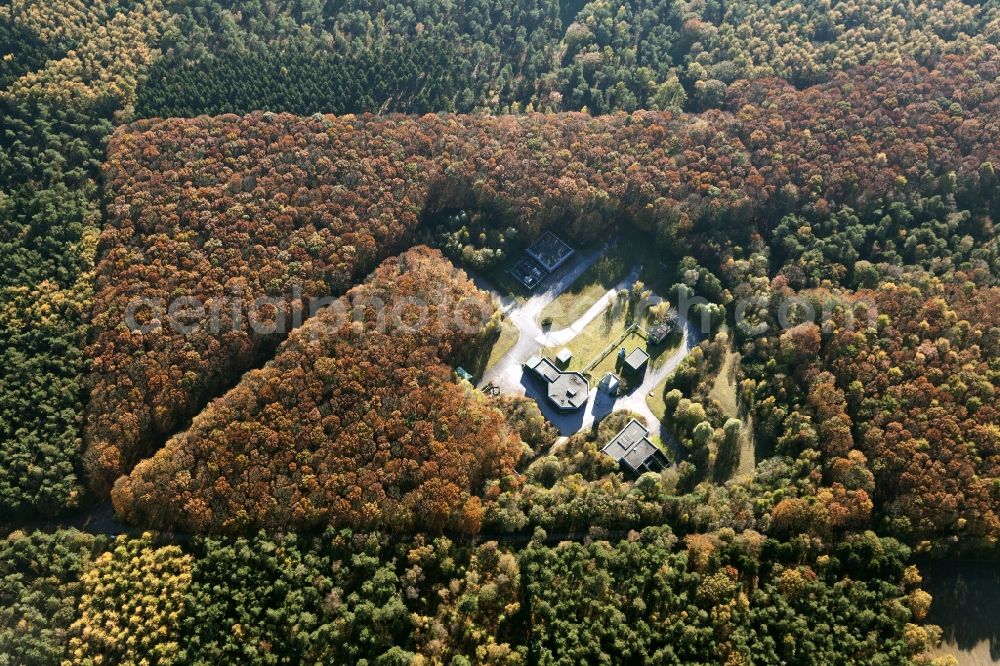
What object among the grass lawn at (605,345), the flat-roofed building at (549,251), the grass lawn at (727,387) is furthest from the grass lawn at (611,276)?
the grass lawn at (727,387)

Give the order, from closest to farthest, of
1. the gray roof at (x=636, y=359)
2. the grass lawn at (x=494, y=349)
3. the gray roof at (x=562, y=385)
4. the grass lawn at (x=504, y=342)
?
the gray roof at (x=562, y=385), the gray roof at (x=636, y=359), the grass lawn at (x=494, y=349), the grass lawn at (x=504, y=342)

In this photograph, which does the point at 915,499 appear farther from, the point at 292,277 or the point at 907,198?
the point at 292,277

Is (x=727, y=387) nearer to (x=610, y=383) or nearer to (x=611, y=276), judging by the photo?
(x=610, y=383)

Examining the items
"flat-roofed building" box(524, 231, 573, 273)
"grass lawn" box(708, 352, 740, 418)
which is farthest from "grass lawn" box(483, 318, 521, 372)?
"grass lawn" box(708, 352, 740, 418)

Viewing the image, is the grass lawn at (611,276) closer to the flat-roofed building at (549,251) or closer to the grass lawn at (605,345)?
the grass lawn at (605,345)

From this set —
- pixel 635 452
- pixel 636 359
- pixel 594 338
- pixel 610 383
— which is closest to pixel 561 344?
pixel 594 338

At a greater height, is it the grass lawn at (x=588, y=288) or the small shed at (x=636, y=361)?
the grass lawn at (x=588, y=288)

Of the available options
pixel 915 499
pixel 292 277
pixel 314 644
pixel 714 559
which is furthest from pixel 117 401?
pixel 915 499
